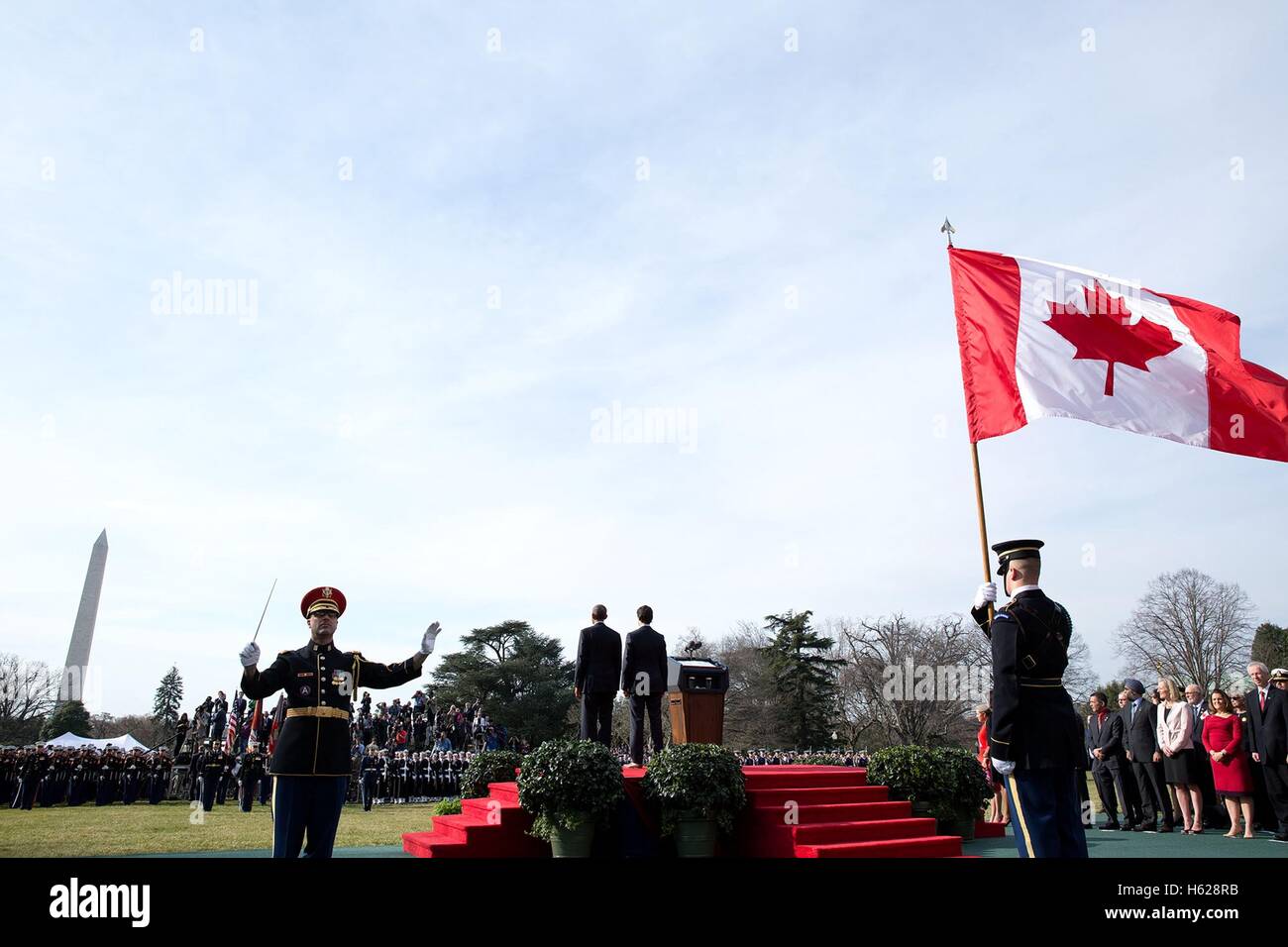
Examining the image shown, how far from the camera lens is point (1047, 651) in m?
5.71

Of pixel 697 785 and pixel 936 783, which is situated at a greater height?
pixel 697 785

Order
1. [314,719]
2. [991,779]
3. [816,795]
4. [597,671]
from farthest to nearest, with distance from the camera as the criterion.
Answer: [991,779], [597,671], [816,795], [314,719]

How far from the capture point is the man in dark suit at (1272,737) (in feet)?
36.7

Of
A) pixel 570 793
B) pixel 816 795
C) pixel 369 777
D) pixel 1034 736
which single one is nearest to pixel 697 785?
pixel 570 793

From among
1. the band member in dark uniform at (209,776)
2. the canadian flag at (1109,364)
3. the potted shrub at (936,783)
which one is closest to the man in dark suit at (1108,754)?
the potted shrub at (936,783)

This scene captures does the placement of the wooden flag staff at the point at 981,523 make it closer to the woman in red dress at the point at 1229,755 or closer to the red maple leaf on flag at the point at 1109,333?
the red maple leaf on flag at the point at 1109,333

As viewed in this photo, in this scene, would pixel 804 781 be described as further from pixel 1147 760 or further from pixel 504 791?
pixel 1147 760

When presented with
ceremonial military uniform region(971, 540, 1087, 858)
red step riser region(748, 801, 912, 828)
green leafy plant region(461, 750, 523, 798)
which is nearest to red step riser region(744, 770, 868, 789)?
red step riser region(748, 801, 912, 828)

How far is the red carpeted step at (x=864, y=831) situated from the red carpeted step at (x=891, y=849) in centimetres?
16

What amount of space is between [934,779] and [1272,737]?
4.32 meters

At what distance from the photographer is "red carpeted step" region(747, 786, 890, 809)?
10109 mm

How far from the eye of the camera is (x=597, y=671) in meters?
11.2
